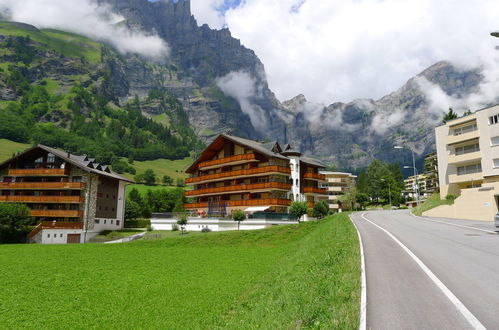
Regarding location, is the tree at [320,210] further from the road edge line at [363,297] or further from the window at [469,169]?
the road edge line at [363,297]

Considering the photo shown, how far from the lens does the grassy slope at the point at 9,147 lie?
140 meters

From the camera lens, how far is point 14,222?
5488 cm

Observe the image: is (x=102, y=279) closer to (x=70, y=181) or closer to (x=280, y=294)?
(x=280, y=294)

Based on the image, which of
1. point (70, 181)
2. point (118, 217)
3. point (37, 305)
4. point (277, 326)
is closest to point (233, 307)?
point (277, 326)

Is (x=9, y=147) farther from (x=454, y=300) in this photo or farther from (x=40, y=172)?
(x=454, y=300)

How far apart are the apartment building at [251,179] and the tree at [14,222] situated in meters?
26.8

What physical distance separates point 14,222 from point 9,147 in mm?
122915

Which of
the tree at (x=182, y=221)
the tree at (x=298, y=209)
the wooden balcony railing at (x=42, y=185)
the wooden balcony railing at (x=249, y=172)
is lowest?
the tree at (x=182, y=221)

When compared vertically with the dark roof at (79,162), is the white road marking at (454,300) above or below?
below

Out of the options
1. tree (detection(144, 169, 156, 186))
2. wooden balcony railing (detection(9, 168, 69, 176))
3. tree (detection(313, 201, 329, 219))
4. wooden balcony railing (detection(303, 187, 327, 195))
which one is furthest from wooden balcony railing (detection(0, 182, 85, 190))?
tree (detection(144, 169, 156, 186))

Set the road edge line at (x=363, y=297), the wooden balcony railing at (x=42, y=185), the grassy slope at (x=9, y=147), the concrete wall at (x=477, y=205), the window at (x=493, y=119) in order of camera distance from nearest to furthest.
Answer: the road edge line at (x=363, y=297)
the concrete wall at (x=477, y=205)
the window at (x=493, y=119)
the wooden balcony railing at (x=42, y=185)
the grassy slope at (x=9, y=147)

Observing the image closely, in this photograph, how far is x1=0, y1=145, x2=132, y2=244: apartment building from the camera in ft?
208

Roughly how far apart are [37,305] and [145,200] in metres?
93.1

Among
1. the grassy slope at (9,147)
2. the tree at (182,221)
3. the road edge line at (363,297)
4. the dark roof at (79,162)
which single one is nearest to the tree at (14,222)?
the dark roof at (79,162)
